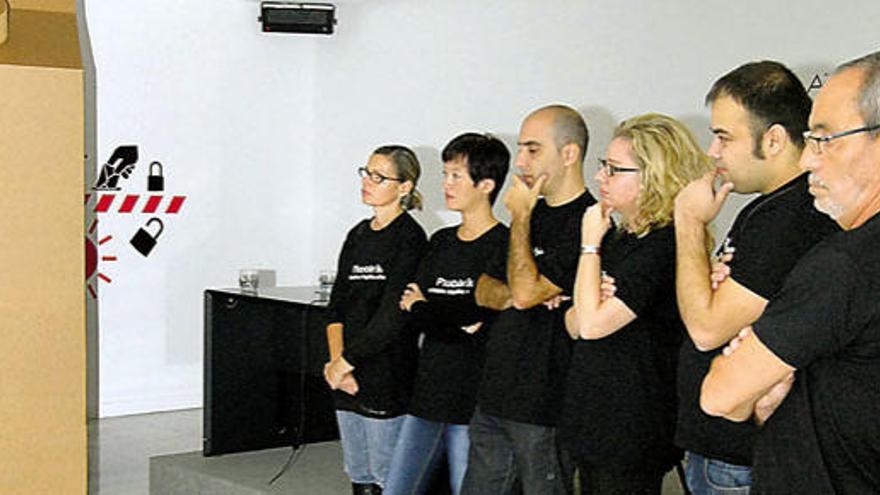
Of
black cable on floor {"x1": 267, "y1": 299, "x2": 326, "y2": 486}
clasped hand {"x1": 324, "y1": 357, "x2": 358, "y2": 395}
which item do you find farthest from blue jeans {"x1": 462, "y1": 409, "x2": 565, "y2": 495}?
black cable on floor {"x1": 267, "y1": 299, "x2": 326, "y2": 486}

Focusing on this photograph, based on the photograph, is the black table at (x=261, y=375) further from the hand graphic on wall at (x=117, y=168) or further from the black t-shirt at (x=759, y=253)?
the black t-shirt at (x=759, y=253)

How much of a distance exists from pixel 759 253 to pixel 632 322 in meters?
0.60

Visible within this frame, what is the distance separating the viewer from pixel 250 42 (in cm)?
757

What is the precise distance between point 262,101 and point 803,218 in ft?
18.9

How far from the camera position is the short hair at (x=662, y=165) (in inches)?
108

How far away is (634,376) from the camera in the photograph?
9.09 ft

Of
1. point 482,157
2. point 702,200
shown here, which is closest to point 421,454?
point 482,157

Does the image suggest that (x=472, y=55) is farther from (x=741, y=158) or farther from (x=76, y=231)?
(x=76, y=231)

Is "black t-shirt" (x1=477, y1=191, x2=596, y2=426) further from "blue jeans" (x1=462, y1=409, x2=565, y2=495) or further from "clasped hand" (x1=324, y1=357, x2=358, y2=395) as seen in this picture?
"clasped hand" (x1=324, y1=357, x2=358, y2=395)

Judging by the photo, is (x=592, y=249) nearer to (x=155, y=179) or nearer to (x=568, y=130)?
(x=568, y=130)

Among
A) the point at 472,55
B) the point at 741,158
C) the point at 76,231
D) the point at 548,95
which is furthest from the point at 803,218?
the point at 472,55

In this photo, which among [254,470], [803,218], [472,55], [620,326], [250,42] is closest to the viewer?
[803,218]

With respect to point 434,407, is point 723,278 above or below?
above

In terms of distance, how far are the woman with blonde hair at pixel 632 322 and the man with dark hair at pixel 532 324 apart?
274mm
